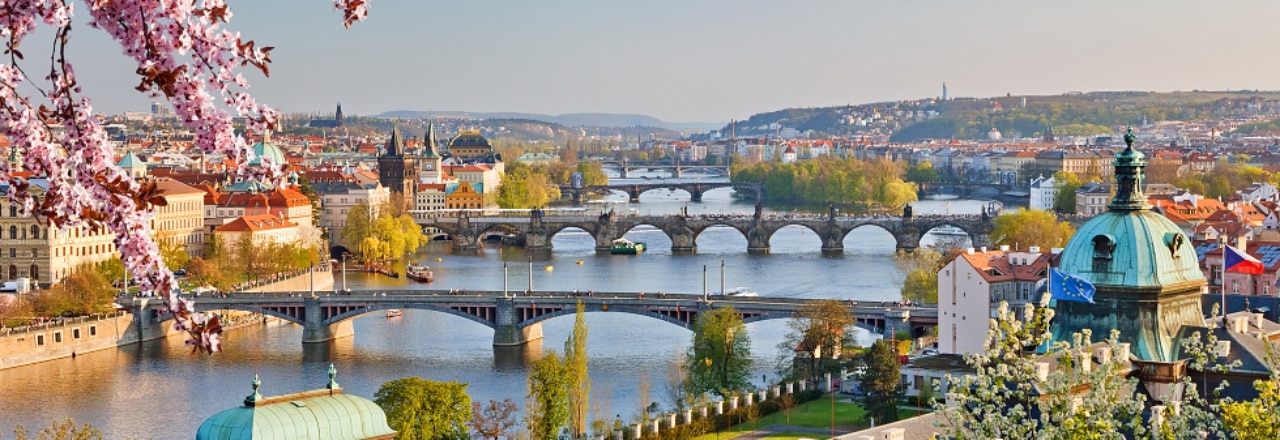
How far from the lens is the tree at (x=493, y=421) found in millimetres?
25328

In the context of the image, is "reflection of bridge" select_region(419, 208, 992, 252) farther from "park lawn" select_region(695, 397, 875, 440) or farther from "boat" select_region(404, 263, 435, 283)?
"park lawn" select_region(695, 397, 875, 440)

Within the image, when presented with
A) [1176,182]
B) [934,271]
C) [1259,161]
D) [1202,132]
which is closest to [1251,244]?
[934,271]

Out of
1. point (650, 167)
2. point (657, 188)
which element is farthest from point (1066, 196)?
point (650, 167)

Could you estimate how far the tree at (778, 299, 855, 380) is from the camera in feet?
103

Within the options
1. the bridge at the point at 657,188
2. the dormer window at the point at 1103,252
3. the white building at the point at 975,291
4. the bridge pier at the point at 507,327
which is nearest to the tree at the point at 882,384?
the white building at the point at 975,291

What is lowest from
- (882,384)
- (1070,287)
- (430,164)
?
(882,384)

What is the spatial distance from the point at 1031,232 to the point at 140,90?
4815 centimetres

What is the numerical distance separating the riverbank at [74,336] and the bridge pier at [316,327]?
1.70 metres

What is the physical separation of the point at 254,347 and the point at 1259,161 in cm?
8333

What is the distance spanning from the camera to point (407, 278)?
5550 centimetres

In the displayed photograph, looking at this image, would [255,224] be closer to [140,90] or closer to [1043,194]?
[1043,194]

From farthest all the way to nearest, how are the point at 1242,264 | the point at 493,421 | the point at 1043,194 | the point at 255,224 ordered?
the point at 1043,194
the point at 255,224
the point at 493,421
the point at 1242,264

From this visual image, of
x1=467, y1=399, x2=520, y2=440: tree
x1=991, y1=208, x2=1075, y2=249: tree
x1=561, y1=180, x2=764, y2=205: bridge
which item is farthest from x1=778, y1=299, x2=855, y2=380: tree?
x1=561, y1=180, x2=764, y2=205: bridge

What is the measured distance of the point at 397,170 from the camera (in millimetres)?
81000
